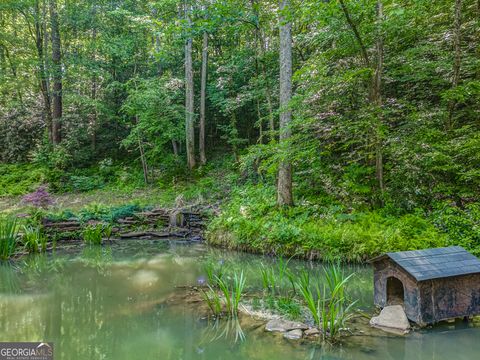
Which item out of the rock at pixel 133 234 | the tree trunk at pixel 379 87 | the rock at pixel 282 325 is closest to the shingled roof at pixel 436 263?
the rock at pixel 282 325

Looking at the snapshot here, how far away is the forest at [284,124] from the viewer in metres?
6.38

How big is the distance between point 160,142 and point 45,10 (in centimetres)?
835

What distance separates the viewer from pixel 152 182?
578 inches

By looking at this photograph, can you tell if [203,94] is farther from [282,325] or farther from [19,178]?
[282,325]

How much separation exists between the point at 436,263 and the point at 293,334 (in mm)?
1779

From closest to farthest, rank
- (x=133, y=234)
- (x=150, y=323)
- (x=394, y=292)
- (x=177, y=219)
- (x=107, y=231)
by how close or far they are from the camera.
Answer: (x=150, y=323)
(x=394, y=292)
(x=107, y=231)
(x=133, y=234)
(x=177, y=219)

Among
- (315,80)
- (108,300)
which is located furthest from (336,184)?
(108,300)

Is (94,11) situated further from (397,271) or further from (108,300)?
(397,271)

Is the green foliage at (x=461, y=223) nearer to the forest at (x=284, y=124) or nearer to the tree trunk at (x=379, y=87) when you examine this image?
the forest at (x=284, y=124)

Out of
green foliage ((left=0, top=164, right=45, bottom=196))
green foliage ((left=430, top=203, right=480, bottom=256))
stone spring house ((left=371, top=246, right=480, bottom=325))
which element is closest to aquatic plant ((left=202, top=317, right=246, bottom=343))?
stone spring house ((left=371, top=246, right=480, bottom=325))

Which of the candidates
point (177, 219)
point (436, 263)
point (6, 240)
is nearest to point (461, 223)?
point (436, 263)

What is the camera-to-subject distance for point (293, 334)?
3.54 m

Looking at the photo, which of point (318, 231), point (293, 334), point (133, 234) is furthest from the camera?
point (133, 234)

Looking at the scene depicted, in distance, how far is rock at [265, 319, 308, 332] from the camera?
3672 millimetres
